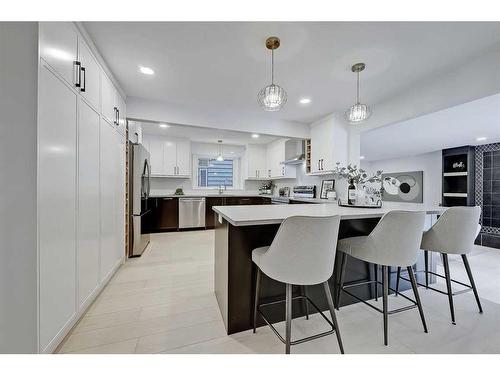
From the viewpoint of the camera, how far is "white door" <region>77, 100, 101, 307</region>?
62.3 inches

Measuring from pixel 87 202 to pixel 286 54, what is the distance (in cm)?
217

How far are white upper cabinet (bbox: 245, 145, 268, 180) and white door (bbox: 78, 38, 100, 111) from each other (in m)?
3.98

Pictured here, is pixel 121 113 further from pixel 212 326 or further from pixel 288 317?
pixel 288 317

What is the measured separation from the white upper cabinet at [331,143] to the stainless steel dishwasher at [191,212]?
2854 mm

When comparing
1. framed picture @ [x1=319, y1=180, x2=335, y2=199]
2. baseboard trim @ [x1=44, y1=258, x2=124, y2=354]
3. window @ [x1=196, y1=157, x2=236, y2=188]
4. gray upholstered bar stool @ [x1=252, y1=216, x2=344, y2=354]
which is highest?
window @ [x1=196, y1=157, x2=236, y2=188]

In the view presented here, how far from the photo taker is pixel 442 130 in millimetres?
3795

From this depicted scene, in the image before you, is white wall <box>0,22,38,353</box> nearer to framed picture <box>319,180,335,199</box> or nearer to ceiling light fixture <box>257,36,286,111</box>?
ceiling light fixture <box>257,36,286,111</box>

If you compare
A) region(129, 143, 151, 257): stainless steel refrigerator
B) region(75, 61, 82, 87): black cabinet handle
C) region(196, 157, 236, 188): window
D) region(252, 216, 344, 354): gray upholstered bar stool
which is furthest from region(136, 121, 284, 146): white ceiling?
region(252, 216, 344, 354): gray upholstered bar stool

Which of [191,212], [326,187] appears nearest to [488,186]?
[326,187]

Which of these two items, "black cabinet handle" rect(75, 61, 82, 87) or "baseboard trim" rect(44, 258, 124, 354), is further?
"black cabinet handle" rect(75, 61, 82, 87)

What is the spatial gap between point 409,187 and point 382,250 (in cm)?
641

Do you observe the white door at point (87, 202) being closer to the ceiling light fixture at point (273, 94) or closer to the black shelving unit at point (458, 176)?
the ceiling light fixture at point (273, 94)
